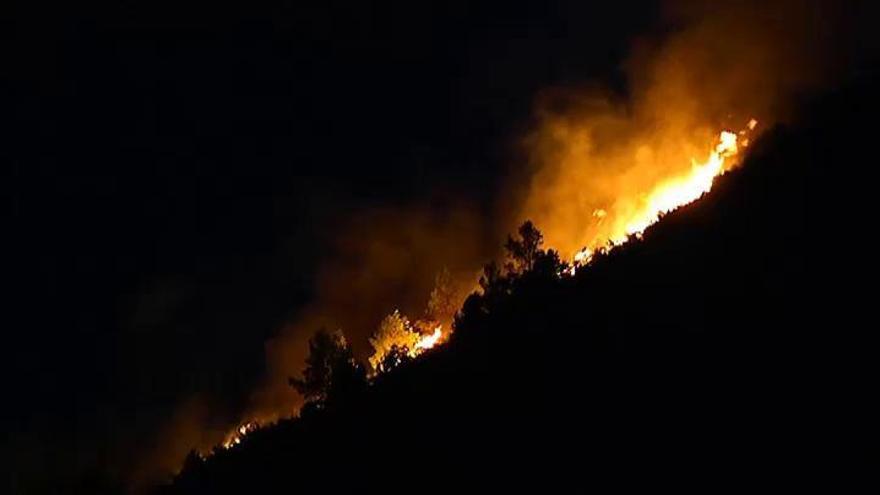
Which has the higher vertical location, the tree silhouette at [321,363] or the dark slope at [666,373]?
the tree silhouette at [321,363]

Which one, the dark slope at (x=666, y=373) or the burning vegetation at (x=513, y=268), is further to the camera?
the burning vegetation at (x=513, y=268)

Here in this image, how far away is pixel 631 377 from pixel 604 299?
8.25 meters

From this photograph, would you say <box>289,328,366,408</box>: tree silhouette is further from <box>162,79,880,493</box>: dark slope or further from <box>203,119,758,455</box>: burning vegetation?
<box>162,79,880,493</box>: dark slope

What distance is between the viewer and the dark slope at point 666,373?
69.7 ft

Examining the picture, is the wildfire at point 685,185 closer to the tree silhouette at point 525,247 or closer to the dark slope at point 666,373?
the tree silhouette at point 525,247

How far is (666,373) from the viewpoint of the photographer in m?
25.0

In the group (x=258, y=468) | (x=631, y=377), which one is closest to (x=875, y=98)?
(x=631, y=377)

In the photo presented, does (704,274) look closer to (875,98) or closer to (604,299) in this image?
(604,299)

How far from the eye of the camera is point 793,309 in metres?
26.3

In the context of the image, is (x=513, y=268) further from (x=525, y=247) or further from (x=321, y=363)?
(x=321, y=363)

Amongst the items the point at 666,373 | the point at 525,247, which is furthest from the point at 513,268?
the point at 666,373

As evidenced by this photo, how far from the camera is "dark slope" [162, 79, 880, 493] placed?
2123 cm

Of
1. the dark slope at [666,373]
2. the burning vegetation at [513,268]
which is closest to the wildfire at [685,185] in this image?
the burning vegetation at [513,268]

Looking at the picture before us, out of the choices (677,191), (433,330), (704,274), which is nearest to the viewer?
(704,274)
